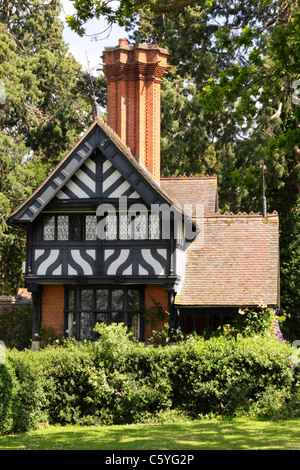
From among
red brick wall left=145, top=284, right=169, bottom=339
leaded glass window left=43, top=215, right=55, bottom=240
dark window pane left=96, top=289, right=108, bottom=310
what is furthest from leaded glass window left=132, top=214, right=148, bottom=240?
leaded glass window left=43, top=215, right=55, bottom=240

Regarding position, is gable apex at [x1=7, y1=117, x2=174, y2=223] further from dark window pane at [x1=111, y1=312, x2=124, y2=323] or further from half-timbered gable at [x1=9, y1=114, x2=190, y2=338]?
dark window pane at [x1=111, y1=312, x2=124, y2=323]

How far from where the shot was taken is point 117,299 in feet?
67.7

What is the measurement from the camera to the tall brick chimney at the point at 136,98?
22.9 metres

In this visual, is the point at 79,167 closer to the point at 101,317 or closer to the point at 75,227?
the point at 75,227

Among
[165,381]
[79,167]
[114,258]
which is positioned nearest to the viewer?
[165,381]

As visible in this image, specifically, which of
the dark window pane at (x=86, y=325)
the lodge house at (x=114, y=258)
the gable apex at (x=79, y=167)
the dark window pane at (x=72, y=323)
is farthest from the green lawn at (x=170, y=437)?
the gable apex at (x=79, y=167)

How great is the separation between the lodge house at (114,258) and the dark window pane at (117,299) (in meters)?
0.03

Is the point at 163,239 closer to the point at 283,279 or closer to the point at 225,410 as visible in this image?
the point at 225,410

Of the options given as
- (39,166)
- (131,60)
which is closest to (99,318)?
(131,60)

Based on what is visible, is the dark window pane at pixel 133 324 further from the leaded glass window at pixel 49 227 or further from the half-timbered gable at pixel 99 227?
the leaded glass window at pixel 49 227

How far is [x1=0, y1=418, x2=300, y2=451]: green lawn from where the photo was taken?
1162 cm

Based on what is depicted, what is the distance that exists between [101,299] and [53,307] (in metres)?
1.54

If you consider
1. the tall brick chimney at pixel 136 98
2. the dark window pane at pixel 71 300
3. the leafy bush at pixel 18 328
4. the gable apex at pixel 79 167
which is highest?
the tall brick chimney at pixel 136 98

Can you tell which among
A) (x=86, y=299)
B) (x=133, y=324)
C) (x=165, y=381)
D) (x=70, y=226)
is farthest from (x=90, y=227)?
(x=165, y=381)
